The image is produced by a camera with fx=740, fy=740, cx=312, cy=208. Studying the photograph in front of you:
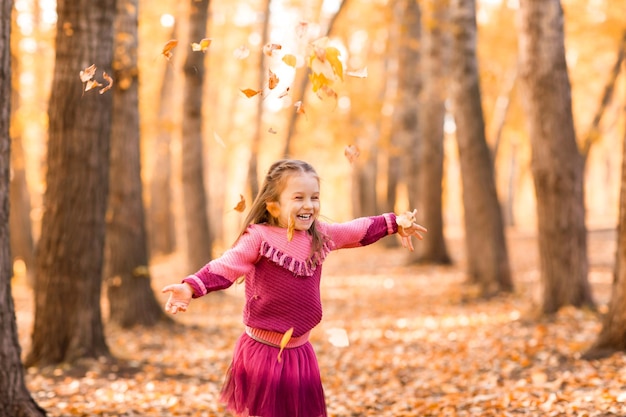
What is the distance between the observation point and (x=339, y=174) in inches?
1753

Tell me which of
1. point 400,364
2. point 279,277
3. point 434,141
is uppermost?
point 434,141

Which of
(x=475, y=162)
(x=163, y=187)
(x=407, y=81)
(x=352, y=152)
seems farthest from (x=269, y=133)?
(x=163, y=187)

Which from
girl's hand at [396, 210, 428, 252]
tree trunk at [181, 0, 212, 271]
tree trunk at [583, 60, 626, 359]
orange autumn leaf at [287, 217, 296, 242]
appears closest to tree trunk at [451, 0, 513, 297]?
tree trunk at [181, 0, 212, 271]

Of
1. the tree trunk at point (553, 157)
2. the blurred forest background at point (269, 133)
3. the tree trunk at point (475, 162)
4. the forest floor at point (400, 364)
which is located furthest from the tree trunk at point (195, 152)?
the tree trunk at point (553, 157)

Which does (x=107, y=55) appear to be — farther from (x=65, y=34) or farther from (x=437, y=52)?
(x=437, y=52)

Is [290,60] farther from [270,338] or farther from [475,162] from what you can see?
[475,162]

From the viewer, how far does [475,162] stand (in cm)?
1159

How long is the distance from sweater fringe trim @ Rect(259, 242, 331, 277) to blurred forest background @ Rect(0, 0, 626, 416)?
352mm

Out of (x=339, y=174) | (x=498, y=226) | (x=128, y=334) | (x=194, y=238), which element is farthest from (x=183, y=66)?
(x=339, y=174)

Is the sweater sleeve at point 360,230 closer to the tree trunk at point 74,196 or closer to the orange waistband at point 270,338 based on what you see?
the orange waistband at point 270,338

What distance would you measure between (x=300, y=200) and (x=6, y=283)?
2.06 metres

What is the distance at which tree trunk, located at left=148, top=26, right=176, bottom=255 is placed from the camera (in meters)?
21.7

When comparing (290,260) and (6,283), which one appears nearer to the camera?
(290,260)

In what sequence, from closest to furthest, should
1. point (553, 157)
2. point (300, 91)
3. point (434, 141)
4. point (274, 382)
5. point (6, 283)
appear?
point (274, 382) → point (6, 283) → point (553, 157) → point (434, 141) → point (300, 91)
